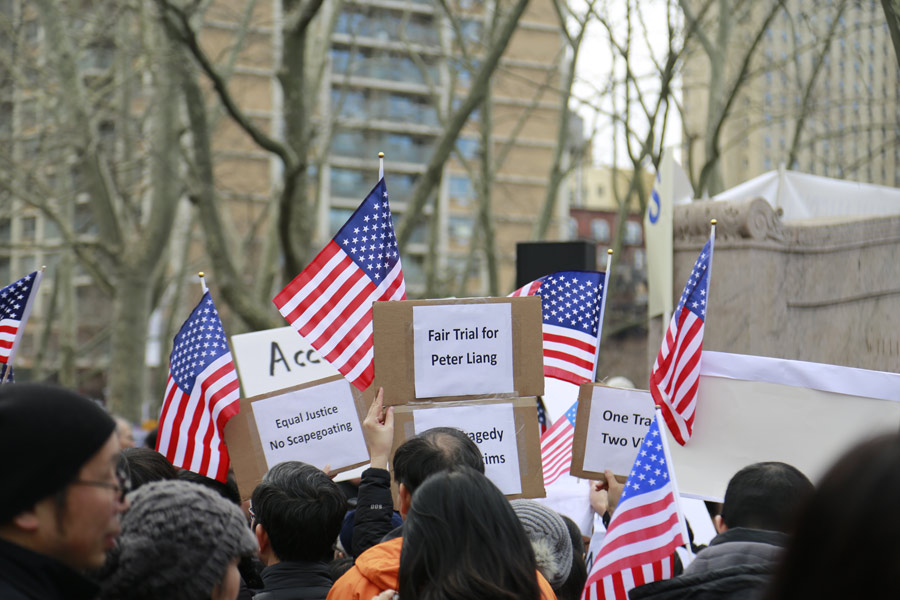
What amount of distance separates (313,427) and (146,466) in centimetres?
119

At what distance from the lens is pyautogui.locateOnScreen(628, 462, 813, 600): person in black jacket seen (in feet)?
9.53

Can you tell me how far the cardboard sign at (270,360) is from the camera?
6.42 meters

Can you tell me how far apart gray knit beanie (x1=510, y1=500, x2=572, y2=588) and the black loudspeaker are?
4.80 m

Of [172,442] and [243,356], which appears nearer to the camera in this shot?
[172,442]

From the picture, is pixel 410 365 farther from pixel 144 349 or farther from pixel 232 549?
pixel 144 349

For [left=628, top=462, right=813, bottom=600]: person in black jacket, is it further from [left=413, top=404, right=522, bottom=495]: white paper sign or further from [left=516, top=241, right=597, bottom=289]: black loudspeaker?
[left=516, top=241, right=597, bottom=289]: black loudspeaker

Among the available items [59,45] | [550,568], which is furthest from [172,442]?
[59,45]

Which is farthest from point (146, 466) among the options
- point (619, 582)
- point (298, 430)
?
point (619, 582)

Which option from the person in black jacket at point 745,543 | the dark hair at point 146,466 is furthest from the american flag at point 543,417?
the person in black jacket at point 745,543

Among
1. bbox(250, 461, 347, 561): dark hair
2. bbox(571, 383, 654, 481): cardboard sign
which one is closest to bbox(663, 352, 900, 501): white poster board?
bbox(571, 383, 654, 481): cardboard sign

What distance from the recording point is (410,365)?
4.64 m

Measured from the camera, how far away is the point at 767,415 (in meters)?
5.01

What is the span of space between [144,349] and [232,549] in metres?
14.7

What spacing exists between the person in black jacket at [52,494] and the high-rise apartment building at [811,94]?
10.2 m
